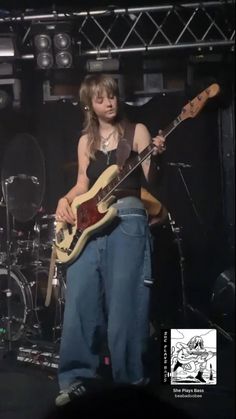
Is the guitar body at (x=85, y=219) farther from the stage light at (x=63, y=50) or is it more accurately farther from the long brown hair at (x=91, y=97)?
the stage light at (x=63, y=50)

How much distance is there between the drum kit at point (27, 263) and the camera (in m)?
3.38

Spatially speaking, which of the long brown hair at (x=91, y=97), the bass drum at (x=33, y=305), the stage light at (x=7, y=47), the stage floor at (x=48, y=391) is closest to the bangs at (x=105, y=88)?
the long brown hair at (x=91, y=97)

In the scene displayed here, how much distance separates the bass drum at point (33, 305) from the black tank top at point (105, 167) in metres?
0.59

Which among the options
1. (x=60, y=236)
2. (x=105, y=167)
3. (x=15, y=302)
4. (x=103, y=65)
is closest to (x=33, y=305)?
(x=15, y=302)

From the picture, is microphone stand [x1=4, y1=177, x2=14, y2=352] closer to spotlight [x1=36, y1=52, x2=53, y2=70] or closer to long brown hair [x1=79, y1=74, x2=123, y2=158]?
long brown hair [x1=79, y1=74, x2=123, y2=158]

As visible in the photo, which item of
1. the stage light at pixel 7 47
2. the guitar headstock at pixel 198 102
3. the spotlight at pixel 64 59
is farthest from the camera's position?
the stage light at pixel 7 47

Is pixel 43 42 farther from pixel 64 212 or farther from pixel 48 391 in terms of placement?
pixel 48 391

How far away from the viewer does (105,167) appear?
10.8 ft

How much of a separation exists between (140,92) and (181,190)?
559mm

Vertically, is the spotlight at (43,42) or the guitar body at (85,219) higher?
the spotlight at (43,42)

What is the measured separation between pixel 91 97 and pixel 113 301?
1100 millimetres

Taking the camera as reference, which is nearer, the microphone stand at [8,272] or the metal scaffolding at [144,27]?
the metal scaffolding at [144,27]

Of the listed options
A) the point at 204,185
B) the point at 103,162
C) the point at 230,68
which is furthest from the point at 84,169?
the point at 230,68

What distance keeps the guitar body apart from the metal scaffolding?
2.16 feet
